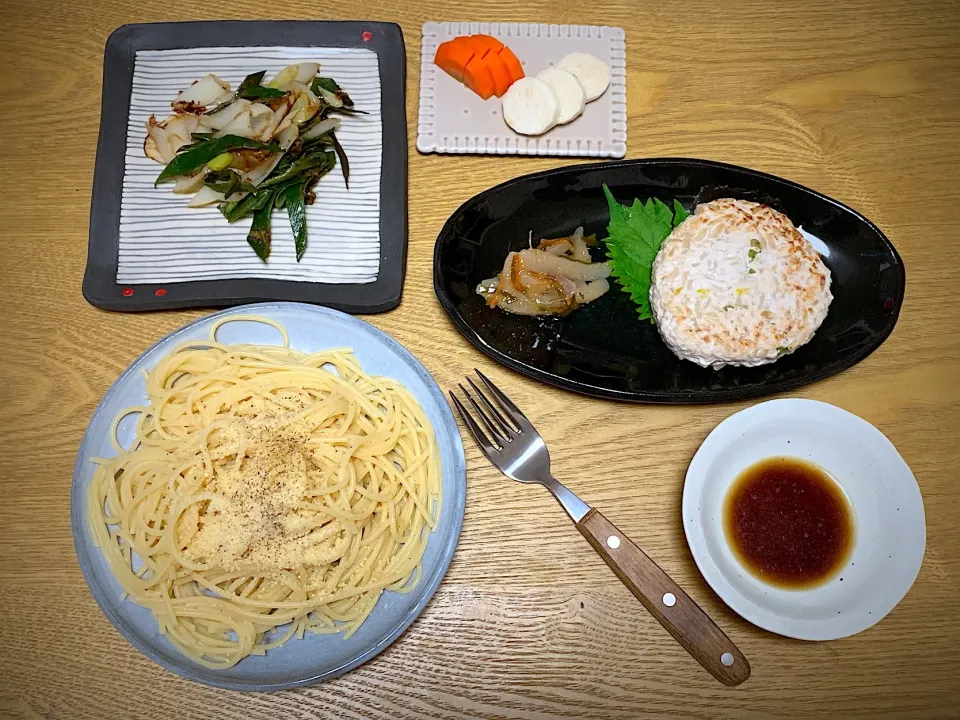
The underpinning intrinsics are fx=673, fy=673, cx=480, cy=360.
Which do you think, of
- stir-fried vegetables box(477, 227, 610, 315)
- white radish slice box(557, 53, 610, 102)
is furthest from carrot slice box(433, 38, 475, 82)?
stir-fried vegetables box(477, 227, 610, 315)

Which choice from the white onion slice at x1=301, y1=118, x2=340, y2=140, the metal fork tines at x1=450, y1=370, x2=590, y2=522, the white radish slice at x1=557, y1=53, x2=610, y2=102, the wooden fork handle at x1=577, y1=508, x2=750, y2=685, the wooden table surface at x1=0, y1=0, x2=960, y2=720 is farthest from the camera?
the white radish slice at x1=557, y1=53, x2=610, y2=102

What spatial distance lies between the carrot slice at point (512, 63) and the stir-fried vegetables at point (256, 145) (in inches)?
24.3

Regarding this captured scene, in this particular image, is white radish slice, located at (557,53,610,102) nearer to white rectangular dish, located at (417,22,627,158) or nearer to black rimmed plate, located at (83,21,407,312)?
white rectangular dish, located at (417,22,627,158)

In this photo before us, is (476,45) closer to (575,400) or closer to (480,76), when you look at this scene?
(480,76)

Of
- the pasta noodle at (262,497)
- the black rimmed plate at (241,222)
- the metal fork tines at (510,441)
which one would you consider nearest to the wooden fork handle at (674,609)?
the metal fork tines at (510,441)

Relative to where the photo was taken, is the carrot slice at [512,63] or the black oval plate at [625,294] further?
the carrot slice at [512,63]

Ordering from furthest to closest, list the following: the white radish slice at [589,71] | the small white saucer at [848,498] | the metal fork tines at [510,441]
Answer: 1. the white radish slice at [589,71]
2. the metal fork tines at [510,441]
3. the small white saucer at [848,498]

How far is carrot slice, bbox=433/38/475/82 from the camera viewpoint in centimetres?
254

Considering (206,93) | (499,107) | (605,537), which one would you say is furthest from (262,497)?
(499,107)

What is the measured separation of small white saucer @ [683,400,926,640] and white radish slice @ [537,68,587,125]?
1.28 m

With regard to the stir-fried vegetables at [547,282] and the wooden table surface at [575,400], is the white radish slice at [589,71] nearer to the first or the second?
the wooden table surface at [575,400]

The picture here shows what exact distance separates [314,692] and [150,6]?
9.04 ft

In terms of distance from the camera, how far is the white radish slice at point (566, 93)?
2.54m

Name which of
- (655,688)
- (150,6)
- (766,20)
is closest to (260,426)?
(655,688)
